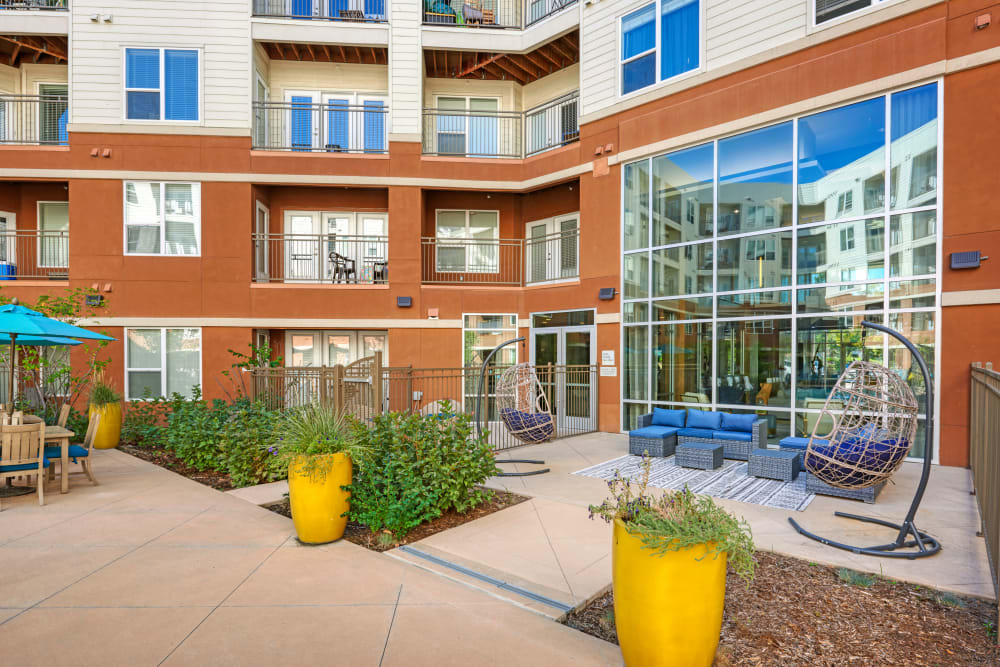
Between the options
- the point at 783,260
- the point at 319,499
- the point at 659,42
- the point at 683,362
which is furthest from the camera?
the point at 659,42

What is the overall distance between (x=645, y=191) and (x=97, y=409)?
11.6 m

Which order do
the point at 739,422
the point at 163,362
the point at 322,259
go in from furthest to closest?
the point at 322,259 → the point at 163,362 → the point at 739,422

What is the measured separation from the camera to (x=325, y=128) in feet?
47.1

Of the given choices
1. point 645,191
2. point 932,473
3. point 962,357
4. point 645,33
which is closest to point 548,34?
point 645,33

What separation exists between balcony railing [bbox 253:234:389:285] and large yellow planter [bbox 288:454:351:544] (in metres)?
9.09

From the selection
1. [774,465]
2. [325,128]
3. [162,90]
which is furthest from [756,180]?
[162,90]

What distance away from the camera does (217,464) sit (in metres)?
7.73

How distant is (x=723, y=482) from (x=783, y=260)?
4505 millimetres

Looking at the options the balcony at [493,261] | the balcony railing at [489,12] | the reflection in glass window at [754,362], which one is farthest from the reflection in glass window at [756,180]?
the balcony railing at [489,12]

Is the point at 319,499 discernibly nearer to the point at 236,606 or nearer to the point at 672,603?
the point at 236,606

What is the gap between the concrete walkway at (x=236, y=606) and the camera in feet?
10.2

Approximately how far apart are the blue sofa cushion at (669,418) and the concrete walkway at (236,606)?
6.42 meters

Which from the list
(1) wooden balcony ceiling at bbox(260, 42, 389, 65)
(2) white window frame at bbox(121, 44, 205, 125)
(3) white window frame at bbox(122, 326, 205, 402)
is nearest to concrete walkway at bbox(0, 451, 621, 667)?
(3) white window frame at bbox(122, 326, 205, 402)

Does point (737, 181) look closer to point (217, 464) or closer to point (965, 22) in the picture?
point (965, 22)
